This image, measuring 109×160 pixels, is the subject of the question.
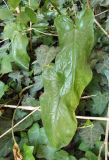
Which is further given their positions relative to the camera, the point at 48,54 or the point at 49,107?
the point at 48,54

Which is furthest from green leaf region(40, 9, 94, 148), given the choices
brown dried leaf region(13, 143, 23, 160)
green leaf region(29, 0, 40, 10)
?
green leaf region(29, 0, 40, 10)

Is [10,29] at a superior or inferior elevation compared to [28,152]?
superior

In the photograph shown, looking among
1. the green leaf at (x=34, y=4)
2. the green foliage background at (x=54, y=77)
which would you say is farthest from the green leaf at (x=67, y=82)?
the green leaf at (x=34, y=4)

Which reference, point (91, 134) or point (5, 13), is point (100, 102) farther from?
point (5, 13)

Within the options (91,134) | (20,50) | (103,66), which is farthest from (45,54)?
(91,134)

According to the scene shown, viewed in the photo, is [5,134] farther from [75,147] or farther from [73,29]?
[73,29]

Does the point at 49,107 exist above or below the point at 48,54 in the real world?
below

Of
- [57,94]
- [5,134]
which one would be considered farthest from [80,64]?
[5,134]
